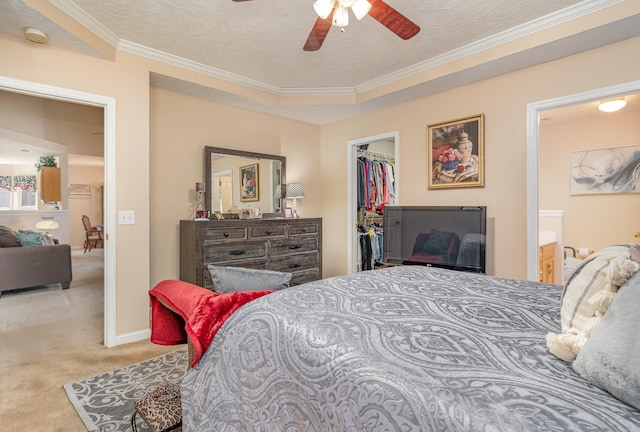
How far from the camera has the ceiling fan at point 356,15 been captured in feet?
5.69

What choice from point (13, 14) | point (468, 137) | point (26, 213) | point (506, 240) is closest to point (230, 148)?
point (13, 14)

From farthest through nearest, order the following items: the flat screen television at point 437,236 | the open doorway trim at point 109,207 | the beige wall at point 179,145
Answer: the beige wall at point 179,145 → the flat screen television at point 437,236 → the open doorway trim at point 109,207

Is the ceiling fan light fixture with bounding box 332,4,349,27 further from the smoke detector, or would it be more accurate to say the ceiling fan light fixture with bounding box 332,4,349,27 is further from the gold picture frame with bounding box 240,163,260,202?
the gold picture frame with bounding box 240,163,260,202

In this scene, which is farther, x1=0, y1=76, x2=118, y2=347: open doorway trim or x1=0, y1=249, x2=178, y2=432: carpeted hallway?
x1=0, y1=76, x2=118, y2=347: open doorway trim

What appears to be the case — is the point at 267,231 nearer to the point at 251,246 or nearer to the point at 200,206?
the point at 251,246

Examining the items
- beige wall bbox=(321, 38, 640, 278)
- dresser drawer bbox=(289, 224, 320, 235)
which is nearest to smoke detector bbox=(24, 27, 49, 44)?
dresser drawer bbox=(289, 224, 320, 235)

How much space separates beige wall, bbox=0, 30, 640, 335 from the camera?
8.50ft

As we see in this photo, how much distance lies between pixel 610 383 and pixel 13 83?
355 centimetres

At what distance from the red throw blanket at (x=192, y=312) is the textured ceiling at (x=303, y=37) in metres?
2.01

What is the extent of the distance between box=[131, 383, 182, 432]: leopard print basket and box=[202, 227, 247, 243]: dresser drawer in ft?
5.43

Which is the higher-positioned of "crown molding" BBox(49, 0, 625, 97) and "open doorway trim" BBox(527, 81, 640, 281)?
"crown molding" BBox(49, 0, 625, 97)

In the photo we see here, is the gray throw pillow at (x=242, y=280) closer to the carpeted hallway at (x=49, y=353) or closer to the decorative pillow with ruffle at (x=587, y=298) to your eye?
the decorative pillow with ruffle at (x=587, y=298)

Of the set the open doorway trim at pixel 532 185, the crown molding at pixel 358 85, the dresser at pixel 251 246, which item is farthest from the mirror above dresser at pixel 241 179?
the open doorway trim at pixel 532 185

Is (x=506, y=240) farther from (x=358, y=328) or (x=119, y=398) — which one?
(x=119, y=398)
